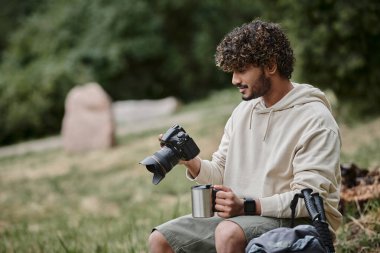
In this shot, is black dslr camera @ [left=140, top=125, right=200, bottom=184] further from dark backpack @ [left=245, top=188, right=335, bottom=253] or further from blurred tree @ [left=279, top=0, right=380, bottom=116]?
blurred tree @ [left=279, top=0, right=380, bottom=116]

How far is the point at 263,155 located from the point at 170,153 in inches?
17.3

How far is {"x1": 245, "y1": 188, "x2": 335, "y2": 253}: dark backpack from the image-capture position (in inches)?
89.6

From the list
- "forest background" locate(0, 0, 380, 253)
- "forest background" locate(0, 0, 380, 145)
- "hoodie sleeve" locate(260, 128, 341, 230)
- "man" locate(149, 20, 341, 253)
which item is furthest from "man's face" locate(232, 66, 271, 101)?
"forest background" locate(0, 0, 380, 145)

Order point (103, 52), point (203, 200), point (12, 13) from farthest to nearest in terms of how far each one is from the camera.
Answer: point (12, 13), point (103, 52), point (203, 200)

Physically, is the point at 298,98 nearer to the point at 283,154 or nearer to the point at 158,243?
the point at 283,154

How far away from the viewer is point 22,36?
73.8 ft

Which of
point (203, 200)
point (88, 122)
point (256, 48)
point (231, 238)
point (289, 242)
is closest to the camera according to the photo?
point (289, 242)

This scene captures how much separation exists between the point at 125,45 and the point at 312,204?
782 inches

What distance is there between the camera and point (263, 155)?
2.87m

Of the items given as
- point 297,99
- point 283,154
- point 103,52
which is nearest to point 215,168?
point 283,154

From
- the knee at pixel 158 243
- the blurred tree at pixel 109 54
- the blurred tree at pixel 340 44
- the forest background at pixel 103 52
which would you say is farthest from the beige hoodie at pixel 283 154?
the blurred tree at pixel 109 54

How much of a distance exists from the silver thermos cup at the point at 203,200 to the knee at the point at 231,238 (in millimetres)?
119

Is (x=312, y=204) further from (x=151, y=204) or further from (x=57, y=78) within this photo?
(x=57, y=78)

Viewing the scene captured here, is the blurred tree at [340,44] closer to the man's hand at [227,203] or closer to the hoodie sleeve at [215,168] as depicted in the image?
the hoodie sleeve at [215,168]
